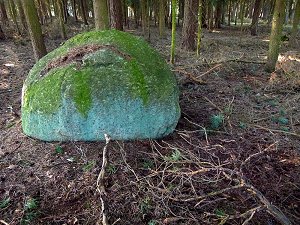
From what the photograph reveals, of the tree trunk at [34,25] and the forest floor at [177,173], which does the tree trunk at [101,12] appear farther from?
the forest floor at [177,173]

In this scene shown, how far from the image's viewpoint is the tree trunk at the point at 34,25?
7.04 meters

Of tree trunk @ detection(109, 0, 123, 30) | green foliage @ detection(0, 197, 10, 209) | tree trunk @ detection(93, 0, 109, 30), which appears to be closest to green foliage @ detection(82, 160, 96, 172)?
green foliage @ detection(0, 197, 10, 209)

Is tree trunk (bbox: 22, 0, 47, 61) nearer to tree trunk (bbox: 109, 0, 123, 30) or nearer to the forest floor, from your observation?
the forest floor

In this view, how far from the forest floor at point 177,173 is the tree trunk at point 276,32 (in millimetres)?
2658

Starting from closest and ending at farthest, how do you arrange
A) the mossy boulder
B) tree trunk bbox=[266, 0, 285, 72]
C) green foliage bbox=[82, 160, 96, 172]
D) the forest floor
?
the forest floor < green foliage bbox=[82, 160, 96, 172] < the mossy boulder < tree trunk bbox=[266, 0, 285, 72]

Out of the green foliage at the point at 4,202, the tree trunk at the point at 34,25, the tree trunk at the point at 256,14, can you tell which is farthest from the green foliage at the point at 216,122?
the tree trunk at the point at 256,14

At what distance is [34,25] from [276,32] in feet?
20.8

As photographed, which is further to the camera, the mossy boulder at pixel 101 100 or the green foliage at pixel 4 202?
the mossy boulder at pixel 101 100

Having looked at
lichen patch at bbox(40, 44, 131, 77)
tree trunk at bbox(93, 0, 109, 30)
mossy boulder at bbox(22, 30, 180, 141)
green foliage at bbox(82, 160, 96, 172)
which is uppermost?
tree trunk at bbox(93, 0, 109, 30)

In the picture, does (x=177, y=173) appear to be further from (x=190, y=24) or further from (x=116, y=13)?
(x=190, y=24)

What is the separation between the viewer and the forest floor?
2961mm

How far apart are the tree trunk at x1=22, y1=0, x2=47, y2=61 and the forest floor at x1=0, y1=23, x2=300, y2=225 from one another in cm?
247

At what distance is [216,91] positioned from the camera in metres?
6.40

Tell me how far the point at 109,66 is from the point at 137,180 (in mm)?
1788
